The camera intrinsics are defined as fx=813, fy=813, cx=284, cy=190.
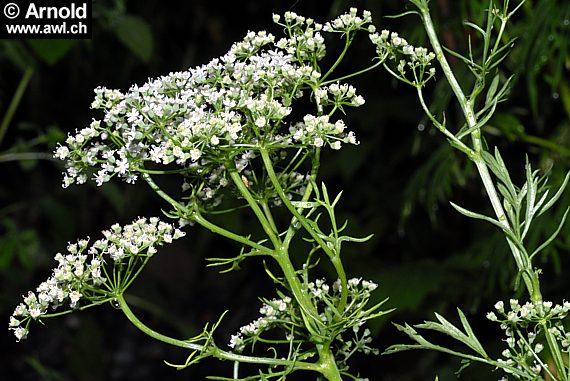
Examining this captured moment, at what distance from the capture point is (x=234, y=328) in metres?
4.02

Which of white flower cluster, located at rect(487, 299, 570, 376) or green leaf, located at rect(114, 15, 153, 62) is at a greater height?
green leaf, located at rect(114, 15, 153, 62)

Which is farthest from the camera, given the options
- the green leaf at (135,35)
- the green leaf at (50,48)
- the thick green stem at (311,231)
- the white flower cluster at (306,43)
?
the green leaf at (135,35)

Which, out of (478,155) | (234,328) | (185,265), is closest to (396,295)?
(478,155)

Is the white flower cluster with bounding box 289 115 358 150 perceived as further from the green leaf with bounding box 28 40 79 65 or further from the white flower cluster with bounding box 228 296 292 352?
the green leaf with bounding box 28 40 79 65

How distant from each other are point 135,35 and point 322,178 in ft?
3.65

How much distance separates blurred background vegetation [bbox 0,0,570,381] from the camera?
196 centimetres

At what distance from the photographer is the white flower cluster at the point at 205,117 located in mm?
619

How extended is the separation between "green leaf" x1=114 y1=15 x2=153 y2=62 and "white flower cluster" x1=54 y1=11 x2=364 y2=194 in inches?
60.9

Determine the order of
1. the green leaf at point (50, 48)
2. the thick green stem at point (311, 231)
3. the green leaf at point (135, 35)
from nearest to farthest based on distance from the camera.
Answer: the thick green stem at point (311, 231), the green leaf at point (50, 48), the green leaf at point (135, 35)

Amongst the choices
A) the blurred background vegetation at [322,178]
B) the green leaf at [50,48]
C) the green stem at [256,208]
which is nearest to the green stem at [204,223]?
the green stem at [256,208]

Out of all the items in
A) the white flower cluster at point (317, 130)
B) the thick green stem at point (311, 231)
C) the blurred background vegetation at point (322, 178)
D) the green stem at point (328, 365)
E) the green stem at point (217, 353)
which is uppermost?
the blurred background vegetation at point (322, 178)

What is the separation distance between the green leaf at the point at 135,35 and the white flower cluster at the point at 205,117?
155cm

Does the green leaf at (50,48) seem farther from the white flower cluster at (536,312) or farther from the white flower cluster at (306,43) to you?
the white flower cluster at (536,312)

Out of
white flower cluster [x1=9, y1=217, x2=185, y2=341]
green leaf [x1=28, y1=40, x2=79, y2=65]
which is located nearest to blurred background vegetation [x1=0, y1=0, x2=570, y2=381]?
green leaf [x1=28, y1=40, x2=79, y2=65]
